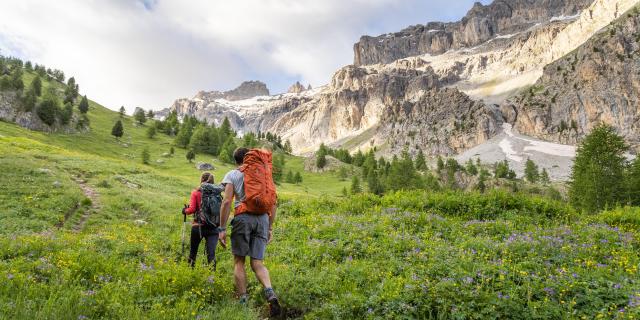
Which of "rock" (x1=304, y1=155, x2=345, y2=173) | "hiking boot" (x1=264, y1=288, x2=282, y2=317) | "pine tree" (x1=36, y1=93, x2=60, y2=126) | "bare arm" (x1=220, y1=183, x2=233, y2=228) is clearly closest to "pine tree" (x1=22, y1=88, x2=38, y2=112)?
"pine tree" (x1=36, y1=93, x2=60, y2=126)

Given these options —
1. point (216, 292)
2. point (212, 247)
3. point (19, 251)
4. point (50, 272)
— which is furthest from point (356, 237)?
point (19, 251)

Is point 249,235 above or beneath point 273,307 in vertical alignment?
above

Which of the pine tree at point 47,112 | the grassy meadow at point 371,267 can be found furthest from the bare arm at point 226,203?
the pine tree at point 47,112

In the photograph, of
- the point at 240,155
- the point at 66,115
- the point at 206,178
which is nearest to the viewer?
the point at 240,155

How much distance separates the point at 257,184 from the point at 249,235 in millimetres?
1091

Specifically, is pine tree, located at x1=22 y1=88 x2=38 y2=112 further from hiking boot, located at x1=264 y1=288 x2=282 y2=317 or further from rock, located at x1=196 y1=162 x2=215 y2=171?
hiking boot, located at x1=264 y1=288 x2=282 y2=317

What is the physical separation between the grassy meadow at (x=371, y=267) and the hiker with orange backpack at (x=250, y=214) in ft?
1.99

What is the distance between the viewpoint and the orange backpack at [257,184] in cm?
781

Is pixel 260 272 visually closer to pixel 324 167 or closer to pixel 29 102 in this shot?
pixel 29 102

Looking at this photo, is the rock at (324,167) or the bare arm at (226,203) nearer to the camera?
the bare arm at (226,203)

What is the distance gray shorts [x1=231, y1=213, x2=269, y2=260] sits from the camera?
780 centimetres

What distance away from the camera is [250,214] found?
791 centimetres

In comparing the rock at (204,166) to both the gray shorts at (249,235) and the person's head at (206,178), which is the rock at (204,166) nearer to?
the person's head at (206,178)

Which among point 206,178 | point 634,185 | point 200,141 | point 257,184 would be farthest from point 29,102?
point 634,185
